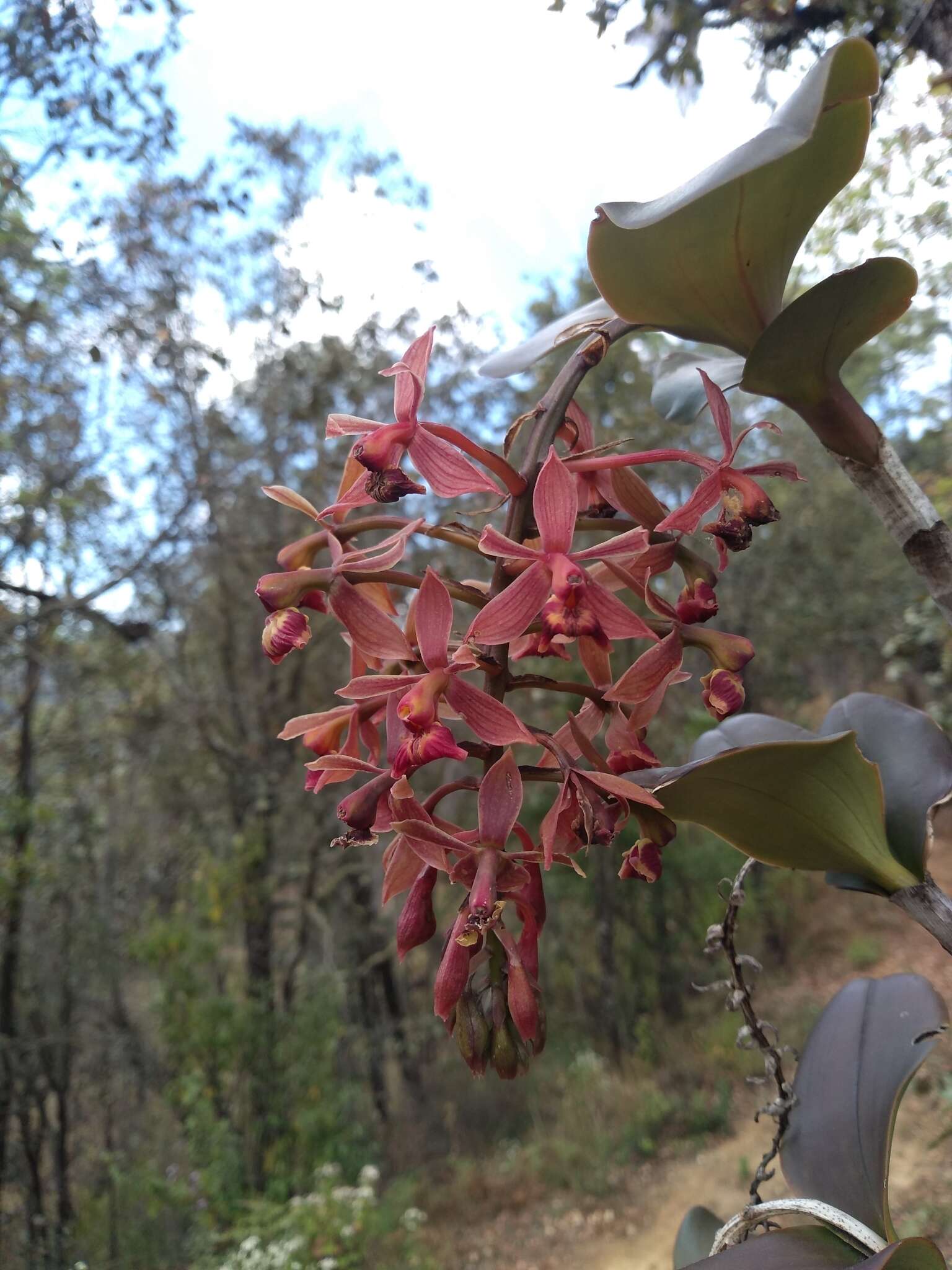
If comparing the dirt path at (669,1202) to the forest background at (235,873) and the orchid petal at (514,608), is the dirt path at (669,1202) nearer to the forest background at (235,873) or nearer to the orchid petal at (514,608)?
the forest background at (235,873)

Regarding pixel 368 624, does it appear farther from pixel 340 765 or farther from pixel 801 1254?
pixel 801 1254

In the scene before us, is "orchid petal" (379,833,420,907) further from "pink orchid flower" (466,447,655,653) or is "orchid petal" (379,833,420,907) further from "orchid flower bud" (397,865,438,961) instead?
"pink orchid flower" (466,447,655,653)

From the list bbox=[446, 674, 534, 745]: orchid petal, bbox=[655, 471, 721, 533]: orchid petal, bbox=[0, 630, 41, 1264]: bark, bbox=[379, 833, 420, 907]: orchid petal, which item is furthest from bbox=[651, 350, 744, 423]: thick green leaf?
bbox=[0, 630, 41, 1264]: bark

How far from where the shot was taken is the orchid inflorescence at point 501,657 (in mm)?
580

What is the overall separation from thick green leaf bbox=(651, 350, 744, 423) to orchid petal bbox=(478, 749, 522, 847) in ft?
1.56

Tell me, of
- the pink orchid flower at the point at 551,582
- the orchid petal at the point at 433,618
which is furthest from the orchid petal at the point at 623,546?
the orchid petal at the point at 433,618

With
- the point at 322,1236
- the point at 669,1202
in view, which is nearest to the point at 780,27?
the point at 322,1236

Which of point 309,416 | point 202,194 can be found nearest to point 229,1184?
point 309,416

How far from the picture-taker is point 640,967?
725 cm

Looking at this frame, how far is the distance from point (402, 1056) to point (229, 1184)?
2072 mm

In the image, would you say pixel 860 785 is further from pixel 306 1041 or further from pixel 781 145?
pixel 306 1041

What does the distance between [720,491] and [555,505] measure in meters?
0.15

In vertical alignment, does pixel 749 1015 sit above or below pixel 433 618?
below

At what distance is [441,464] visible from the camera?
25.7 inches
